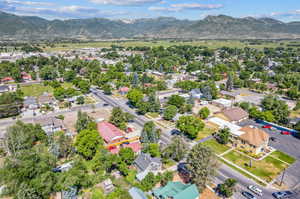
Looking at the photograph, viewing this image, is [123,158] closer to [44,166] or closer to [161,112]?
[44,166]

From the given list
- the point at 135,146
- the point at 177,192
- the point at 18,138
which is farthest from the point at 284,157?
the point at 18,138

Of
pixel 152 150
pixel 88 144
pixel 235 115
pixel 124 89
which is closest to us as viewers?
pixel 88 144

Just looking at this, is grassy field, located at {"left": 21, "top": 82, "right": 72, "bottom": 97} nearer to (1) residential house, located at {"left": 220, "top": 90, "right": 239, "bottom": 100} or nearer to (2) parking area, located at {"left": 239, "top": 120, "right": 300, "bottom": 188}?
(1) residential house, located at {"left": 220, "top": 90, "right": 239, "bottom": 100}

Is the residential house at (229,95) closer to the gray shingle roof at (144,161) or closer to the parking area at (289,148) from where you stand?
the parking area at (289,148)

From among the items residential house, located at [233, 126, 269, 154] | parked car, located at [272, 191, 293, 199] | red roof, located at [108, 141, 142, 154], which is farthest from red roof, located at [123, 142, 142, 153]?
parked car, located at [272, 191, 293, 199]

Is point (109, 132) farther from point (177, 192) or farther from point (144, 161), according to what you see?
point (177, 192)

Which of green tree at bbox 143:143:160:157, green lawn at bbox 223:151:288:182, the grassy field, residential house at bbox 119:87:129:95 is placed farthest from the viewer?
the grassy field

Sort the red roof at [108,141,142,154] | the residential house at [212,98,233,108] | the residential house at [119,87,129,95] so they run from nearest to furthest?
the red roof at [108,141,142,154] < the residential house at [212,98,233,108] < the residential house at [119,87,129,95]

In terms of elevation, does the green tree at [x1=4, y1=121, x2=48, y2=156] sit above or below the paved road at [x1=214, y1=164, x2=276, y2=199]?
above
